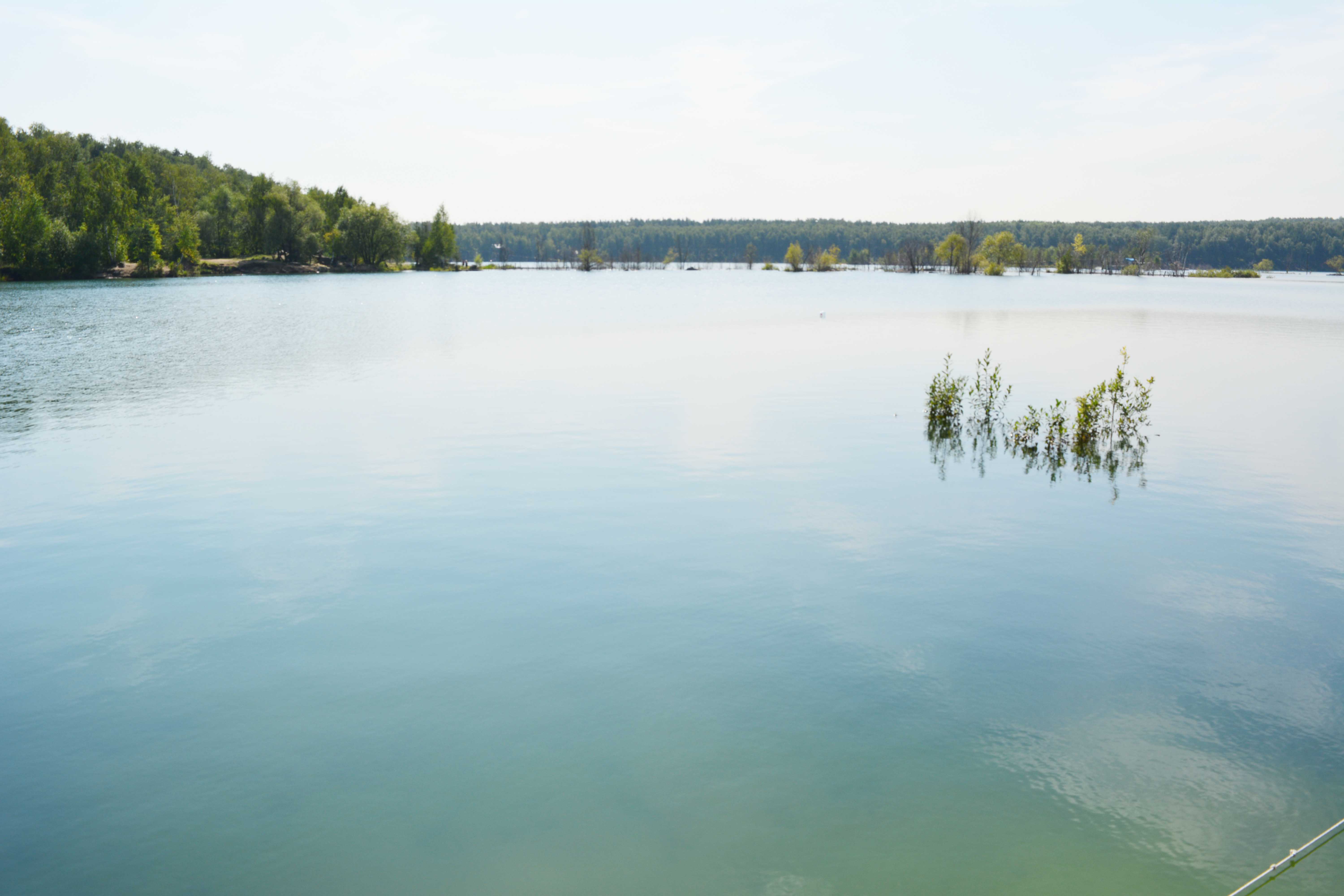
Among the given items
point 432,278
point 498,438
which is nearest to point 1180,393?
point 498,438

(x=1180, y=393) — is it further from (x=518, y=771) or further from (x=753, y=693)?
(x=518, y=771)

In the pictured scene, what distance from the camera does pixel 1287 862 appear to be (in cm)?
565

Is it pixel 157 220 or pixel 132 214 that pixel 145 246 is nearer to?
pixel 132 214

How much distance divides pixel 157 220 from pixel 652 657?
460 ft

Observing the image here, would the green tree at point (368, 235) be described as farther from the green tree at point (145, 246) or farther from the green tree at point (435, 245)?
the green tree at point (145, 246)

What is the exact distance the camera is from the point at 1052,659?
10.5 metres

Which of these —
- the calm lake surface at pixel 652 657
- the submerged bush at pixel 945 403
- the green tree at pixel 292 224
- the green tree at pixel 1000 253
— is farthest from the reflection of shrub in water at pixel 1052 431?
the green tree at pixel 1000 253

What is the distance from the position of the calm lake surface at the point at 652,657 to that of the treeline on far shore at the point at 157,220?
102786 mm

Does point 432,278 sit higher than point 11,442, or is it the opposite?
point 432,278

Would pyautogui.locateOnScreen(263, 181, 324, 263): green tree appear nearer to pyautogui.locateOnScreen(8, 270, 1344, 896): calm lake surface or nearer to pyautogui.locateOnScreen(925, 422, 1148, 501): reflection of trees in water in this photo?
pyautogui.locateOnScreen(8, 270, 1344, 896): calm lake surface

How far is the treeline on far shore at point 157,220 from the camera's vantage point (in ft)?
346

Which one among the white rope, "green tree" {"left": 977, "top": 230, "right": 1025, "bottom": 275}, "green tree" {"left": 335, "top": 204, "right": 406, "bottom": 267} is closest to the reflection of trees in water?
the white rope

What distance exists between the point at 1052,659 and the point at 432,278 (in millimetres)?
147234

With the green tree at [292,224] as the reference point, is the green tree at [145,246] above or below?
below
